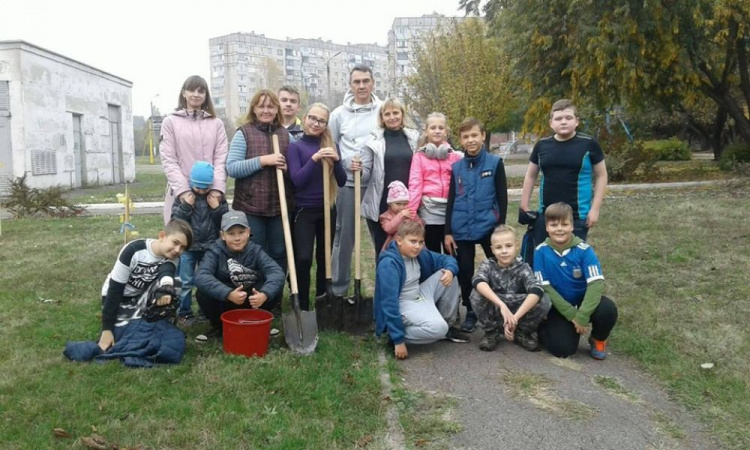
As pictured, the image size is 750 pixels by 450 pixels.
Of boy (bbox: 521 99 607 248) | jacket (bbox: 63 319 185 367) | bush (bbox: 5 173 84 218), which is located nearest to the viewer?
jacket (bbox: 63 319 185 367)

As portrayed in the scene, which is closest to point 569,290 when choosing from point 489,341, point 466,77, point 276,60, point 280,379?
point 489,341

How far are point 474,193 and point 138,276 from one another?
2.48m

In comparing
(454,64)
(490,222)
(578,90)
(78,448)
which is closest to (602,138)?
(578,90)

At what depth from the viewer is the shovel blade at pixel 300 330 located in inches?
171

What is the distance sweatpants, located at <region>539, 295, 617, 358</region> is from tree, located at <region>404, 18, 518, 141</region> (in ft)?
65.6

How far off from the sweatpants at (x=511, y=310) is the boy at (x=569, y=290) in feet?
0.20

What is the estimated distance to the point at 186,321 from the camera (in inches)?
195

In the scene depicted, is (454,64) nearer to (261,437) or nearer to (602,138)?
(602,138)

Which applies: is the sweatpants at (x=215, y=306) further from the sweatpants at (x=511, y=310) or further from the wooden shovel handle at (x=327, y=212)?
the sweatpants at (x=511, y=310)

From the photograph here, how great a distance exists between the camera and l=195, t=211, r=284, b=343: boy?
4.31m

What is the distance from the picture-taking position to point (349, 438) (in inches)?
123

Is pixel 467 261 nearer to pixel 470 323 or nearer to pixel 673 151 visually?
pixel 470 323

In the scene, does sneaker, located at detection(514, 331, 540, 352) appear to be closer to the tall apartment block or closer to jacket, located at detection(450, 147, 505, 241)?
jacket, located at detection(450, 147, 505, 241)

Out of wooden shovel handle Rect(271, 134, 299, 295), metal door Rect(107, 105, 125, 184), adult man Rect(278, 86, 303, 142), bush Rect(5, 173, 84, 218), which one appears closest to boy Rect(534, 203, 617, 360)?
wooden shovel handle Rect(271, 134, 299, 295)
